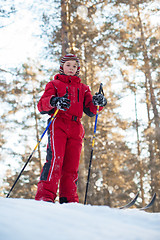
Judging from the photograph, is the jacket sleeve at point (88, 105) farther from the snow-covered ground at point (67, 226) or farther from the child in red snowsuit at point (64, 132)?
the snow-covered ground at point (67, 226)

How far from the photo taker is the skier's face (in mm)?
3877

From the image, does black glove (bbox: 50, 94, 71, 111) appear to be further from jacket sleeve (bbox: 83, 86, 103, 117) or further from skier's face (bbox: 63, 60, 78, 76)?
skier's face (bbox: 63, 60, 78, 76)

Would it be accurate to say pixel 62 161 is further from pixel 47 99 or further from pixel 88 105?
pixel 88 105

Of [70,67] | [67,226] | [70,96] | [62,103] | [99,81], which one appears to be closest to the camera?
[67,226]

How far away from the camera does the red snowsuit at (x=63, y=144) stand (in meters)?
3.22

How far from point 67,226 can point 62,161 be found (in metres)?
2.08

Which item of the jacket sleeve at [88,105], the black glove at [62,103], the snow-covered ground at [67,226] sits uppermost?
the jacket sleeve at [88,105]

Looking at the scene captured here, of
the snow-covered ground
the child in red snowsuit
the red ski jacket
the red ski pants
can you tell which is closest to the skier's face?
the child in red snowsuit

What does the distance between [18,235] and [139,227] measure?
2.18 feet

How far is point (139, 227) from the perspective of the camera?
1363 mm

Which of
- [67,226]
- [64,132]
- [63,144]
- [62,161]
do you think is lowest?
[67,226]

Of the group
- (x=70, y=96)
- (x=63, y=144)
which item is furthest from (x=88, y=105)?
(x=63, y=144)

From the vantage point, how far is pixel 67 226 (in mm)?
1261

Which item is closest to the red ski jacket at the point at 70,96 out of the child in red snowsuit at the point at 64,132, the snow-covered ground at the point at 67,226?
the child in red snowsuit at the point at 64,132
